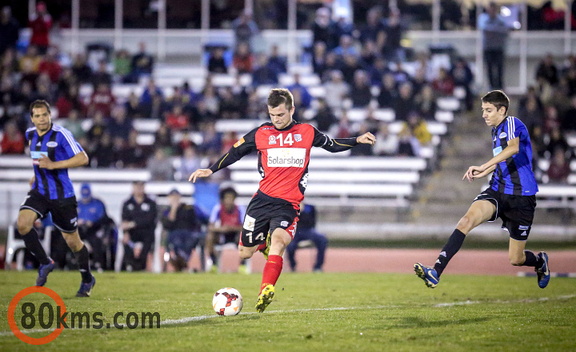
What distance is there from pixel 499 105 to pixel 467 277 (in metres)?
5.56

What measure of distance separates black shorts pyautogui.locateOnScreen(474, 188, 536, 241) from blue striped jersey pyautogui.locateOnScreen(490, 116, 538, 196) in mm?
66

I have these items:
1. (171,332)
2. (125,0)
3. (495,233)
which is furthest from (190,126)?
(171,332)

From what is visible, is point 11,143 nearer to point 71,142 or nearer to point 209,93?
point 209,93

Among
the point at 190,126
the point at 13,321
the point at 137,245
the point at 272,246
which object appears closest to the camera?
the point at 13,321

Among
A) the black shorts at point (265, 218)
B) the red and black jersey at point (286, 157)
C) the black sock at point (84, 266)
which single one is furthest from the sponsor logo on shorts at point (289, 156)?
the black sock at point (84, 266)

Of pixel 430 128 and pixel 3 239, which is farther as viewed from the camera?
pixel 430 128

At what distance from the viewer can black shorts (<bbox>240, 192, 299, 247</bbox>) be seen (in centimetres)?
885

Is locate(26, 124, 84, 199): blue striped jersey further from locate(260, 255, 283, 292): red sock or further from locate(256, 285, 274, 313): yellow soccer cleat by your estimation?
locate(256, 285, 274, 313): yellow soccer cleat

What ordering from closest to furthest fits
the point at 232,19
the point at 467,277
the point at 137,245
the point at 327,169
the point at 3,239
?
the point at 467,277 → the point at 137,245 → the point at 3,239 → the point at 327,169 → the point at 232,19

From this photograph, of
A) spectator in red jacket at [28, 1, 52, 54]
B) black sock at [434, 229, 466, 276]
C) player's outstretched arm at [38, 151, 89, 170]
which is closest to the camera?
black sock at [434, 229, 466, 276]

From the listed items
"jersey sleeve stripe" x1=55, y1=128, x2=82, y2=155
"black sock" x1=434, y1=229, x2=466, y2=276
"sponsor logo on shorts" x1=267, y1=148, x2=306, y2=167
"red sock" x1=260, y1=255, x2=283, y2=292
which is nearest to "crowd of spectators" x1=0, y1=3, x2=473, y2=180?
"jersey sleeve stripe" x1=55, y1=128, x2=82, y2=155

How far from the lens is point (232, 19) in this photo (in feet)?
90.1

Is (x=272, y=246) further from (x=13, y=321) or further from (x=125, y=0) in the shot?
(x=125, y=0)

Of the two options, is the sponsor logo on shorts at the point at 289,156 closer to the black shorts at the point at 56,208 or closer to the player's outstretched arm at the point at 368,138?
the player's outstretched arm at the point at 368,138
